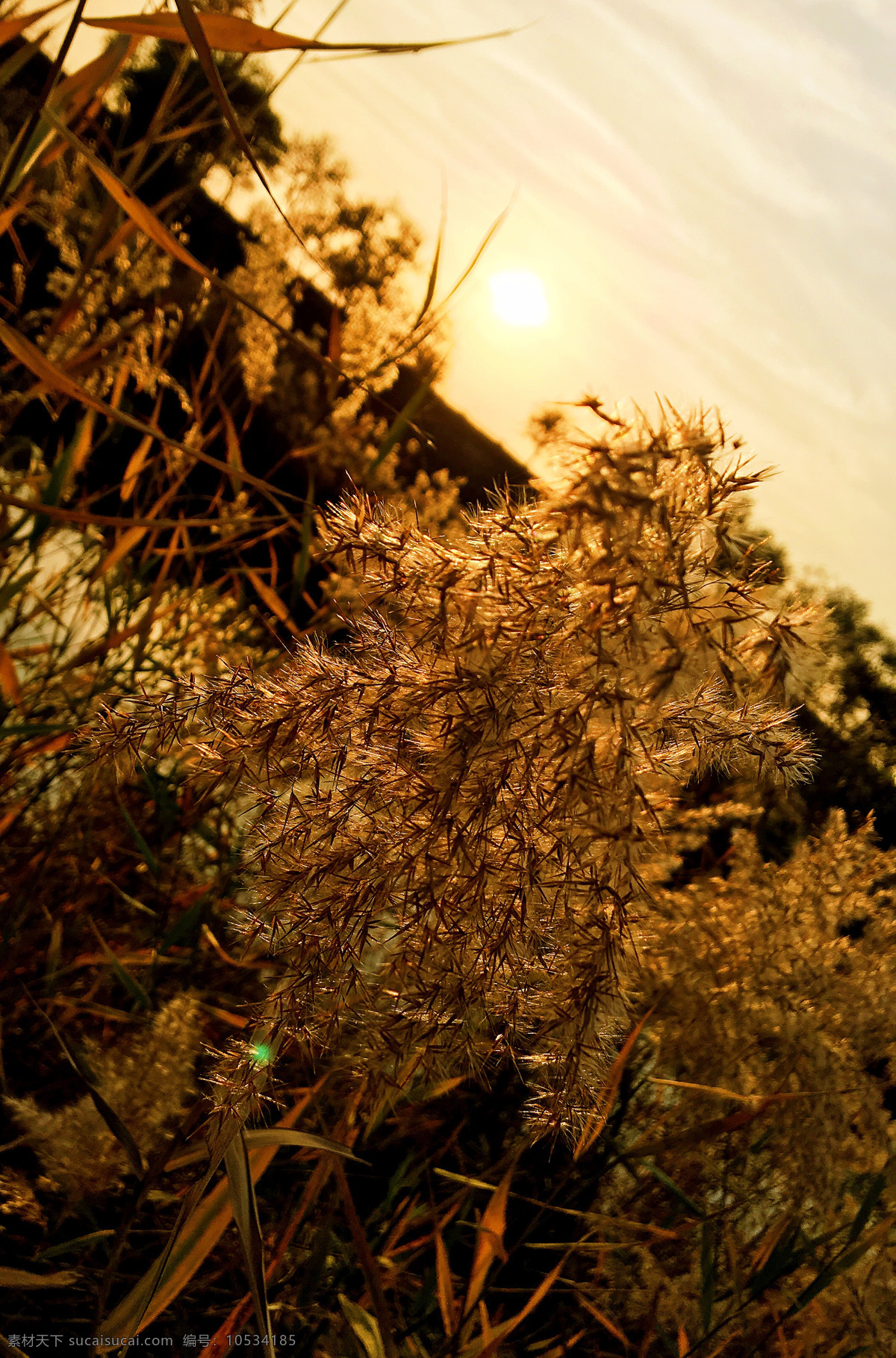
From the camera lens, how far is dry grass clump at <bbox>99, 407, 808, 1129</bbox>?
87cm

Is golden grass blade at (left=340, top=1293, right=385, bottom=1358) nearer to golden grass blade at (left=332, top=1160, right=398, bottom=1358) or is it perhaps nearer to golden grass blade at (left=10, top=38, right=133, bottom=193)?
golden grass blade at (left=332, top=1160, right=398, bottom=1358)

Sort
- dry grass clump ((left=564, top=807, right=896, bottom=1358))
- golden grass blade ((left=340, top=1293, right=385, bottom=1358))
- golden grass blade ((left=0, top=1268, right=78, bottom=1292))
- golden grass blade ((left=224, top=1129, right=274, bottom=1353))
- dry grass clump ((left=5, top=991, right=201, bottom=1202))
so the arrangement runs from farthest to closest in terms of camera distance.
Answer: dry grass clump ((left=564, top=807, right=896, bottom=1358)) → dry grass clump ((left=5, top=991, right=201, bottom=1202)) → golden grass blade ((left=340, top=1293, right=385, bottom=1358)) → golden grass blade ((left=0, top=1268, right=78, bottom=1292)) → golden grass blade ((left=224, top=1129, right=274, bottom=1353))

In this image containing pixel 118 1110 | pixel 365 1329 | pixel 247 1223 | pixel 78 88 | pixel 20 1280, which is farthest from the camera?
pixel 118 1110

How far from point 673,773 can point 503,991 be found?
0.97 ft

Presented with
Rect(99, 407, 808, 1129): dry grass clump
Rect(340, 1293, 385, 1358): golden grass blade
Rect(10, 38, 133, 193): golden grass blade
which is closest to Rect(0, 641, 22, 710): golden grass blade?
Rect(99, 407, 808, 1129): dry grass clump

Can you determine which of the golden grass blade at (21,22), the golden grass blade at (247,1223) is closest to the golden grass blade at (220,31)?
the golden grass blade at (21,22)

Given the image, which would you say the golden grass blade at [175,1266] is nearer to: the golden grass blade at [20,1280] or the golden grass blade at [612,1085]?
the golden grass blade at [20,1280]

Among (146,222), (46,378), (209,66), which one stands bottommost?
(46,378)

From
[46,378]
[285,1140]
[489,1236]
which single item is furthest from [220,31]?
[489,1236]

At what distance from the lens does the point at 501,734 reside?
87cm

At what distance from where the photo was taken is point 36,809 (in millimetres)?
2014

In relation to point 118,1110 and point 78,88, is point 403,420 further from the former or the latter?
point 118,1110

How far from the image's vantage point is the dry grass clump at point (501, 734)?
868mm

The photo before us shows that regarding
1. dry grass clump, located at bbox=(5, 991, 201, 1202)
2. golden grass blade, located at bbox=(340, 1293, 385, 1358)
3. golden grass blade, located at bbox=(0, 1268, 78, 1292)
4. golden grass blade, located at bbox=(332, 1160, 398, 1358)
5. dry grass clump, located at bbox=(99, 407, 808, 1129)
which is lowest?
dry grass clump, located at bbox=(5, 991, 201, 1202)
